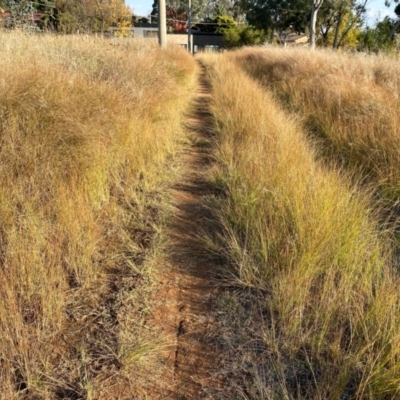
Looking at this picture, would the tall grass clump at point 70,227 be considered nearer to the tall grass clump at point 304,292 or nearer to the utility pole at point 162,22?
the tall grass clump at point 304,292

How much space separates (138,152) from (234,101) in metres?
3.82

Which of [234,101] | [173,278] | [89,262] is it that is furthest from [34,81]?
[234,101]

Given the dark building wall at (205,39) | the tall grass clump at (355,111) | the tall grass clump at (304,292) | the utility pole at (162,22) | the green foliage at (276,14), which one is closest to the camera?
the tall grass clump at (304,292)

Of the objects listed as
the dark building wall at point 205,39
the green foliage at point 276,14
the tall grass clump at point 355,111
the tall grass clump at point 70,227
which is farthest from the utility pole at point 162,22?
the dark building wall at point 205,39

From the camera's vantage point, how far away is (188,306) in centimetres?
222

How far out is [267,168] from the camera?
140 inches

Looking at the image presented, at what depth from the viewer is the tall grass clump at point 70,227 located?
1708 mm

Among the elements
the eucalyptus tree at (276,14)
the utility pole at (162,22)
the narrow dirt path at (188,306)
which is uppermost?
the eucalyptus tree at (276,14)

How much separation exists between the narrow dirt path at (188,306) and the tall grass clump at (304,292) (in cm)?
11

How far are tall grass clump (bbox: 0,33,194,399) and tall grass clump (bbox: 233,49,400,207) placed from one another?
94.0 inches

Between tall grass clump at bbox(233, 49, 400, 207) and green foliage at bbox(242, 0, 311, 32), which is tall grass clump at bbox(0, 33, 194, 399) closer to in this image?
tall grass clump at bbox(233, 49, 400, 207)

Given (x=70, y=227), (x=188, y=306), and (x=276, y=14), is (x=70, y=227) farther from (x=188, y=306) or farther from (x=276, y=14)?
(x=276, y=14)

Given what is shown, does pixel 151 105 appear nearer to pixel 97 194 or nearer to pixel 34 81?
pixel 34 81

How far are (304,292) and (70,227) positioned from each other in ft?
5.38
